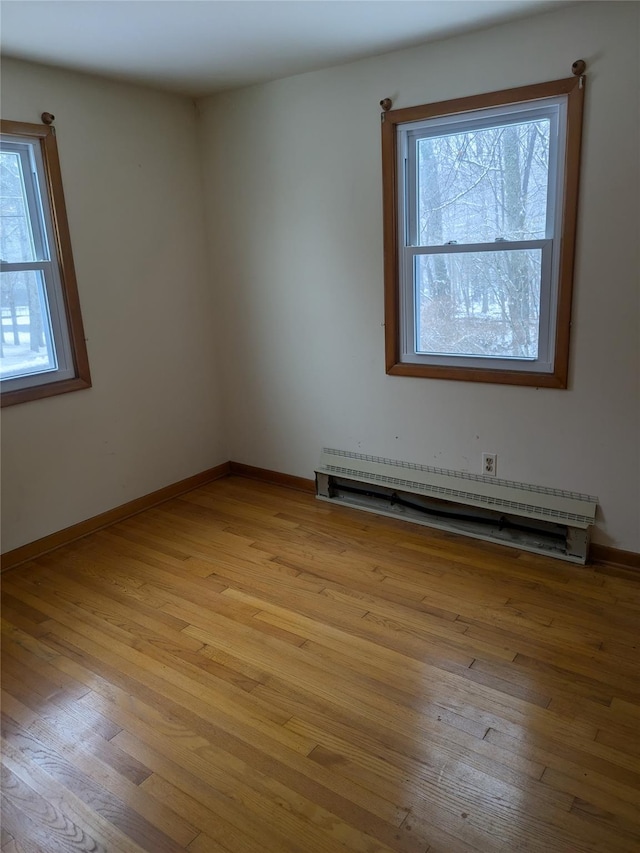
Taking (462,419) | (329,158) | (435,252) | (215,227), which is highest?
(329,158)

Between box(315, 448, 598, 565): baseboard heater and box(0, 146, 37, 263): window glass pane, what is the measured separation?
78.5 inches

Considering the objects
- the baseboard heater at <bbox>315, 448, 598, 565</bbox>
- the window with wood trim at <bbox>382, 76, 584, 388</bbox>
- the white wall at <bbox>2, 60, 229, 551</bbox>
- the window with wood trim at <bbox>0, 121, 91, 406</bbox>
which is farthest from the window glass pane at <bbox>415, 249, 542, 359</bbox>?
the window with wood trim at <bbox>0, 121, 91, 406</bbox>

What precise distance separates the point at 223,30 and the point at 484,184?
1.35 m

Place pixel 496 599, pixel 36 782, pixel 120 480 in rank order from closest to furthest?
pixel 36 782 → pixel 496 599 → pixel 120 480

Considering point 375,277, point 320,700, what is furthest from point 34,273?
point 320,700

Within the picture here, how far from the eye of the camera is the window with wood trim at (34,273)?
298 cm

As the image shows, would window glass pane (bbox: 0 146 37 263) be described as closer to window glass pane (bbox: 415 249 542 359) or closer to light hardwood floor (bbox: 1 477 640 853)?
light hardwood floor (bbox: 1 477 640 853)

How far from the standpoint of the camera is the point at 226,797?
1.74m

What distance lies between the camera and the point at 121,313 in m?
3.50

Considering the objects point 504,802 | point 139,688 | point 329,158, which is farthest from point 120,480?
point 504,802

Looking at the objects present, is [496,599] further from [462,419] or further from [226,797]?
[226,797]

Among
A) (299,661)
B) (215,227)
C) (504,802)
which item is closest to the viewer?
(504,802)

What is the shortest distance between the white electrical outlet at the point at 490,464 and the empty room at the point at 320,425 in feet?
0.06

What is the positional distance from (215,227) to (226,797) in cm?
321
